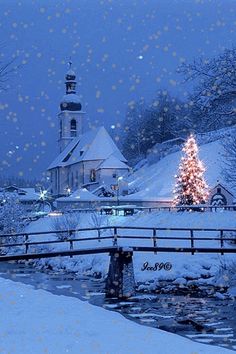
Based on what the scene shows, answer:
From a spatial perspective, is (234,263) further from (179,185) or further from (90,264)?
(179,185)

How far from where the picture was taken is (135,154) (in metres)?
101

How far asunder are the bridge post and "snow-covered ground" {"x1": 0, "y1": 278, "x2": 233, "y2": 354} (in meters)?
7.82

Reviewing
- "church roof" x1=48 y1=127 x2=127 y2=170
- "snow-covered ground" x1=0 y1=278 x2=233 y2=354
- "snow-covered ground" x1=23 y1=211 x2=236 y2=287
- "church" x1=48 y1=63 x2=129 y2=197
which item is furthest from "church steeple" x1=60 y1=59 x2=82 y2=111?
"snow-covered ground" x1=0 y1=278 x2=233 y2=354

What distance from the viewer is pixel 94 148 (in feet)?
300

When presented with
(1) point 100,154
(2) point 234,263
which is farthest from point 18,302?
(1) point 100,154

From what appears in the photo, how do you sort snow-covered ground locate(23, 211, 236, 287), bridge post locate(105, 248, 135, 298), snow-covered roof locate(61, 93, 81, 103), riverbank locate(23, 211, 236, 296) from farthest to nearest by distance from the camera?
1. snow-covered roof locate(61, 93, 81, 103)
2. snow-covered ground locate(23, 211, 236, 287)
3. riverbank locate(23, 211, 236, 296)
4. bridge post locate(105, 248, 135, 298)

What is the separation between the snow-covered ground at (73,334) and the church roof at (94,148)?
7689 centimetres

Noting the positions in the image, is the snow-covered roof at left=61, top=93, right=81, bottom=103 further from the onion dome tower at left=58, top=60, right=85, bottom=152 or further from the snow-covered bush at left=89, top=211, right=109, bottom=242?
the snow-covered bush at left=89, top=211, right=109, bottom=242

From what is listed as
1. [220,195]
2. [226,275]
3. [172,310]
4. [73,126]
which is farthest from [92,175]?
[172,310]

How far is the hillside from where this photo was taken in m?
57.9

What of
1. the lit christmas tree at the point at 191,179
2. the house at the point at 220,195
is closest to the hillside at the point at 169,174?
the house at the point at 220,195

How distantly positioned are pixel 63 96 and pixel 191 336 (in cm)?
9917

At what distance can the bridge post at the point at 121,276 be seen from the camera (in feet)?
67.6

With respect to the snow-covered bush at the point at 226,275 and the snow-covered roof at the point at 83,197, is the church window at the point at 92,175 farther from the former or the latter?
the snow-covered bush at the point at 226,275
